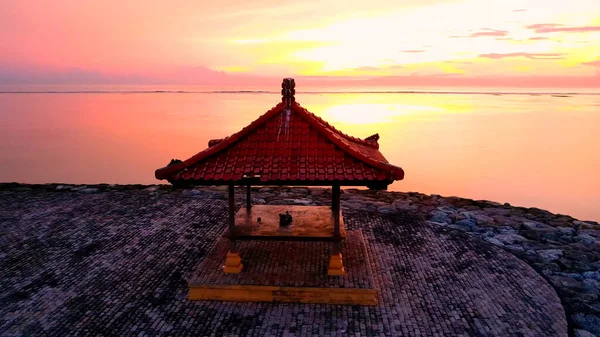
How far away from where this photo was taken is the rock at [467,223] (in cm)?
1407

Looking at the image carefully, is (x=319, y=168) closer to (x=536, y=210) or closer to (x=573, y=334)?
(x=573, y=334)

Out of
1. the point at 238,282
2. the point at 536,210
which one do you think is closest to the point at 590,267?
the point at 536,210

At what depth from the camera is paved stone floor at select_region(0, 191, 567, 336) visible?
784cm

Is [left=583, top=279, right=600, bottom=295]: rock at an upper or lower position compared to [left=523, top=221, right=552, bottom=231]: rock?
lower

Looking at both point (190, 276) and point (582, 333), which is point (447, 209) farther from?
point (190, 276)

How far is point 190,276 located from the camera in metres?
9.62

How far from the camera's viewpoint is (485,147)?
1443 inches

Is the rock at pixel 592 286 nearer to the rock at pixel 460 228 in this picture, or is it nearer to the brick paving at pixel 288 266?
the rock at pixel 460 228

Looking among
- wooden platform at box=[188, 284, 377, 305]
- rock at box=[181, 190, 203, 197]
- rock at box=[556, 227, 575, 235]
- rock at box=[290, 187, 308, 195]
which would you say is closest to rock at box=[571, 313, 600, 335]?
wooden platform at box=[188, 284, 377, 305]

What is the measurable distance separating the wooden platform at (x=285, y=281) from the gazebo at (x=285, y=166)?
318mm

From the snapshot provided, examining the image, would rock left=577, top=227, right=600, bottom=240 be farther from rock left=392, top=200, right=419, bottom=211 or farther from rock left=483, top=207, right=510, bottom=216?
rock left=392, top=200, right=419, bottom=211

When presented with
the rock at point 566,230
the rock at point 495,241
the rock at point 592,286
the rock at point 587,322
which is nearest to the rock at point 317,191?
the rock at point 495,241

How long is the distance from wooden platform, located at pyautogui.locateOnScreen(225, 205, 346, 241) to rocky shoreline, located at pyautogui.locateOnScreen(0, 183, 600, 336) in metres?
4.82

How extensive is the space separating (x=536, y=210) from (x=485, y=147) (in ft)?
68.8
